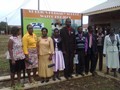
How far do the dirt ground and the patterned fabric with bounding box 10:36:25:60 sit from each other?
109 cm

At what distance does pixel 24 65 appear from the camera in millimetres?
6422

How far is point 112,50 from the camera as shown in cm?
777


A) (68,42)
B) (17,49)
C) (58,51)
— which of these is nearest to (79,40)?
(68,42)

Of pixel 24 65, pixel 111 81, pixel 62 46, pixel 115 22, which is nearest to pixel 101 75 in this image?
pixel 111 81

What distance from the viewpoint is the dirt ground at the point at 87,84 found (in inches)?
255

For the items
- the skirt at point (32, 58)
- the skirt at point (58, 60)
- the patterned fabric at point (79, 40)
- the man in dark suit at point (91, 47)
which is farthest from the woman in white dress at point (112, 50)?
the skirt at point (32, 58)

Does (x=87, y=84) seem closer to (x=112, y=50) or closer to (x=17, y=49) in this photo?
(x=112, y=50)

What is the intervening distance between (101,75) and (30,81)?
109 inches

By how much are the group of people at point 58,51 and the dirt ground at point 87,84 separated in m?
0.37

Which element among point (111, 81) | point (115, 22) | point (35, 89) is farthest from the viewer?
point (115, 22)

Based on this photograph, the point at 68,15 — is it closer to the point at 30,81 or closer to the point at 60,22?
the point at 60,22

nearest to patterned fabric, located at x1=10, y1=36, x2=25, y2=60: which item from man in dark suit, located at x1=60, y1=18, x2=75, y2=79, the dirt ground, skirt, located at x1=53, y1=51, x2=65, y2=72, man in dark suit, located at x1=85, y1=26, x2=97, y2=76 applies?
the dirt ground

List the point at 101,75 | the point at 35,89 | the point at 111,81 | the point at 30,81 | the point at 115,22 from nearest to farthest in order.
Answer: the point at 35,89 < the point at 30,81 < the point at 111,81 < the point at 101,75 < the point at 115,22

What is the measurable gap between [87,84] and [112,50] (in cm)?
172
